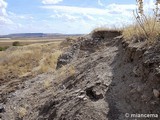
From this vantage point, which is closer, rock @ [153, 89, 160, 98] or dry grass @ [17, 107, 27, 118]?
rock @ [153, 89, 160, 98]

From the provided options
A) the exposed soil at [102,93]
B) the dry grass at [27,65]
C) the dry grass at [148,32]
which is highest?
the dry grass at [148,32]

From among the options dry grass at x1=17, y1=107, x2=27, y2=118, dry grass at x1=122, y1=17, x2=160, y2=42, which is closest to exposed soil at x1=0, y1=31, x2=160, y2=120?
dry grass at x1=17, y1=107, x2=27, y2=118

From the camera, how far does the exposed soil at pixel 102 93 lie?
574 cm

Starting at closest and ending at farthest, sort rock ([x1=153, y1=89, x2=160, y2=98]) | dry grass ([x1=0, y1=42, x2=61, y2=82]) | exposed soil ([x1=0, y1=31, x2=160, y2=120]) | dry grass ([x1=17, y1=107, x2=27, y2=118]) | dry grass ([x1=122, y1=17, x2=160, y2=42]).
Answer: rock ([x1=153, y1=89, x2=160, y2=98]) < exposed soil ([x1=0, y1=31, x2=160, y2=120]) < dry grass ([x1=122, y1=17, x2=160, y2=42]) < dry grass ([x1=17, y1=107, x2=27, y2=118]) < dry grass ([x1=0, y1=42, x2=61, y2=82])

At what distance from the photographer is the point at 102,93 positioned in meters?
6.62

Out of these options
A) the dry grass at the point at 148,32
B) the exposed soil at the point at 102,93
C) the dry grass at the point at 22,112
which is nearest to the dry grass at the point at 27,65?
the exposed soil at the point at 102,93

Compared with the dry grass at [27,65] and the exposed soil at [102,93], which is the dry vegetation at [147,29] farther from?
the dry grass at [27,65]

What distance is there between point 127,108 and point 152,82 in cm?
70

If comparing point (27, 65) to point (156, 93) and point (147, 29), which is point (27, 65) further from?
point (156, 93)

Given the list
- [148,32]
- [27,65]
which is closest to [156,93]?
[148,32]

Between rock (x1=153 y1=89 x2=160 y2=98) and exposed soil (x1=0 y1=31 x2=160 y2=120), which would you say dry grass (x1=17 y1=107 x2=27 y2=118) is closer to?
exposed soil (x1=0 y1=31 x2=160 y2=120)

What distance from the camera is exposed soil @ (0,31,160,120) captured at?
5738mm

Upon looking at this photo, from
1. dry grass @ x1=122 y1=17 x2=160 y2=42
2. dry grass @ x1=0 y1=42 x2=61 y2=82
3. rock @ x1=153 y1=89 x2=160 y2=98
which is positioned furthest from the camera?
dry grass @ x1=0 y1=42 x2=61 y2=82

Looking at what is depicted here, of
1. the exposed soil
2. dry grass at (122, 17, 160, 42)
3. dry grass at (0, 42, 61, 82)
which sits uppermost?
dry grass at (122, 17, 160, 42)
